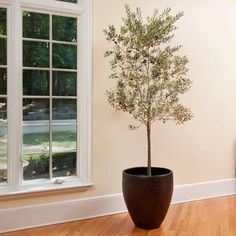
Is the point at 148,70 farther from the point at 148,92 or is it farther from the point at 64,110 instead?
the point at 64,110

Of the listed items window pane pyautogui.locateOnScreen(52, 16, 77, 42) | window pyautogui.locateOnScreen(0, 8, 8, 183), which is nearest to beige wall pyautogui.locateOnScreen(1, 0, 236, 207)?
window pane pyautogui.locateOnScreen(52, 16, 77, 42)

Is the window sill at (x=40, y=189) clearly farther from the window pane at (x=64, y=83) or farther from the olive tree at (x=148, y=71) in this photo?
the window pane at (x=64, y=83)

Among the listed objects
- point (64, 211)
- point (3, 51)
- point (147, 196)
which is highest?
point (3, 51)

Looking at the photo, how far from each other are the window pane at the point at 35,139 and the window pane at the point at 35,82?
0.34 meters

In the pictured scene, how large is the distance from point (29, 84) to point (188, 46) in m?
1.94

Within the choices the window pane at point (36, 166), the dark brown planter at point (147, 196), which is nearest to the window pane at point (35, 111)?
the window pane at point (36, 166)

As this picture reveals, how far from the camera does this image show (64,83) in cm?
333

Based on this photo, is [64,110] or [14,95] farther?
[64,110]

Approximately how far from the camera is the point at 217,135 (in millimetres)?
4297

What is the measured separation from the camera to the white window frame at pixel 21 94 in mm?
3027

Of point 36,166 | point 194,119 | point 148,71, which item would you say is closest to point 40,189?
point 36,166

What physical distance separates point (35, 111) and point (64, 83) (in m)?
0.40

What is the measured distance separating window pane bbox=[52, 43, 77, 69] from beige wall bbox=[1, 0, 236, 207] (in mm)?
217

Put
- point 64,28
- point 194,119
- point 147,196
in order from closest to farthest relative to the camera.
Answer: point 147,196 → point 64,28 → point 194,119
